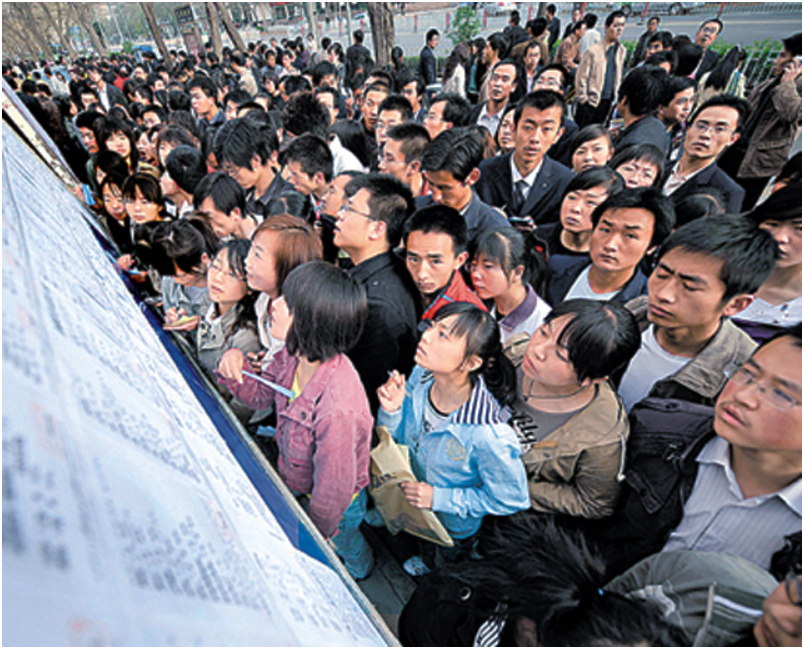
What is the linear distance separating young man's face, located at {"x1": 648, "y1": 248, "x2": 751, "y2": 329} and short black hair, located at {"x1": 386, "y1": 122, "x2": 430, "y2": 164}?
2321 mm

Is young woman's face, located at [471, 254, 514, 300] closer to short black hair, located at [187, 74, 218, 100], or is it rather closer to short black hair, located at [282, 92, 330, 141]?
short black hair, located at [282, 92, 330, 141]

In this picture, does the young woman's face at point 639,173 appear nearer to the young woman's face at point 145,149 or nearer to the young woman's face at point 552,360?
the young woman's face at point 552,360

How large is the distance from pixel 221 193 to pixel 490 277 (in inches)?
77.3

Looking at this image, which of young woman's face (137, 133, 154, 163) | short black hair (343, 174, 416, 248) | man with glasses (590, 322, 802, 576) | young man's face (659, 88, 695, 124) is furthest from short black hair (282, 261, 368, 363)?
young woman's face (137, 133, 154, 163)

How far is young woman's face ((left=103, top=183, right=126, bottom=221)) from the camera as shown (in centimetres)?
337

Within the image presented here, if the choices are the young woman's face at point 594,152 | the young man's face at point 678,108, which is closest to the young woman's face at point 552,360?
the young woman's face at point 594,152

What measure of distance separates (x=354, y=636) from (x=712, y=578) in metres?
0.81

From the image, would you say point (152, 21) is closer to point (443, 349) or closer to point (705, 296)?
point (443, 349)

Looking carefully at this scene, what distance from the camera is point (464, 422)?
1.62 meters

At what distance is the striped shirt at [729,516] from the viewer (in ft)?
3.67

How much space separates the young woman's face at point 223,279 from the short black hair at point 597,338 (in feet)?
5.38

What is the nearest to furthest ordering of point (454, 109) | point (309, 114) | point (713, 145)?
point (713, 145), point (309, 114), point (454, 109)

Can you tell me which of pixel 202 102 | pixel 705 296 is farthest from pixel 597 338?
pixel 202 102

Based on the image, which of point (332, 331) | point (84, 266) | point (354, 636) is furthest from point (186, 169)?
point (354, 636)
